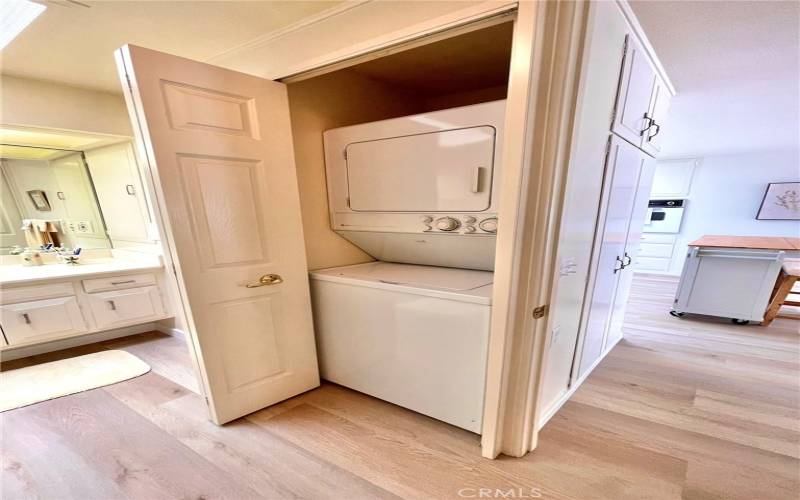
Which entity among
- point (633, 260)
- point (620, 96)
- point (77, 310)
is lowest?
point (77, 310)

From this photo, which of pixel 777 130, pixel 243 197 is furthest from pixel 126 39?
pixel 777 130

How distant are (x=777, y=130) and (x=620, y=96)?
3867mm

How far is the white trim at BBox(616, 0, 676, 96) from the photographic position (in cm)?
136

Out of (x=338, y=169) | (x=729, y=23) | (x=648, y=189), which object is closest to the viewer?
(x=729, y=23)

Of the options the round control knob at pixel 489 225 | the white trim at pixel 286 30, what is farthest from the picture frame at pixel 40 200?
the round control knob at pixel 489 225

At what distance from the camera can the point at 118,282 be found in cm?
266

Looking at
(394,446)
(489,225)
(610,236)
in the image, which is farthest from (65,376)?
(610,236)

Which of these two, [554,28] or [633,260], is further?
[633,260]

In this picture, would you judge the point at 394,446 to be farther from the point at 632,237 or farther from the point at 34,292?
the point at 34,292

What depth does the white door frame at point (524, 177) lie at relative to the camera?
1032 mm

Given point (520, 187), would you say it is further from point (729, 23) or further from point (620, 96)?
point (729, 23)

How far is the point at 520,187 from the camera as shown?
3.72ft

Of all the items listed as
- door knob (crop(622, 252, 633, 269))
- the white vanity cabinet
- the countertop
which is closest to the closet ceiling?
door knob (crop(622, 252, 633, 269))

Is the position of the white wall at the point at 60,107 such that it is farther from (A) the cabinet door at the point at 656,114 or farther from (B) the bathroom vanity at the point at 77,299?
(A) the cabinet door at the point at 656,114
